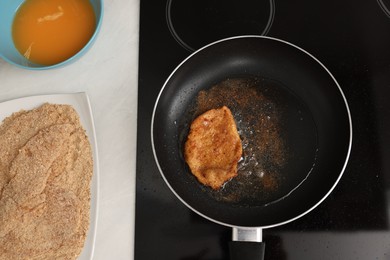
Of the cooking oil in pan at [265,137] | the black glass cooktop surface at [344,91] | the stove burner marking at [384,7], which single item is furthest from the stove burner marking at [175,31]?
the stove burner marking at [384,7]

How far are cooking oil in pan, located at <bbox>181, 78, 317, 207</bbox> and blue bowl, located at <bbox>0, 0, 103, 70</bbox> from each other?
0.32 meters

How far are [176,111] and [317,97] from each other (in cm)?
37

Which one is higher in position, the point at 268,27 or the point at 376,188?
the point at 268,27

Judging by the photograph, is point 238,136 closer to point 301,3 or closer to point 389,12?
point 301,3

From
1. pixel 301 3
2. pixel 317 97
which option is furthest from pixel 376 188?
pixel 301 3

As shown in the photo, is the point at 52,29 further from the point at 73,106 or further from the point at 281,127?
the point at 281,127

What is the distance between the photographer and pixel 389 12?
1.09 m

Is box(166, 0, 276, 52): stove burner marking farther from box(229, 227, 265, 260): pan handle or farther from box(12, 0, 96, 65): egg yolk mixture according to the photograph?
box(229, 227, 265, 260): pan handle

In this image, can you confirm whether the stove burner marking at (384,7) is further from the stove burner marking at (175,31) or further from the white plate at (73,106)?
the white plate at (73,106)

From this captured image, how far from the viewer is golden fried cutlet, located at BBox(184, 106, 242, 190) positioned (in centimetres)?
100

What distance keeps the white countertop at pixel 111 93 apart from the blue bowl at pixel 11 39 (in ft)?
0.31

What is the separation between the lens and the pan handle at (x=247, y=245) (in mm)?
889

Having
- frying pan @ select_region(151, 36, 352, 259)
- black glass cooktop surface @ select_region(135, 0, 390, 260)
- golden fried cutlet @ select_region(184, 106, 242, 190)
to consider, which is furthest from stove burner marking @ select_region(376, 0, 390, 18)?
golden fried cutlet @ select_region(184, 106, 242, 190)

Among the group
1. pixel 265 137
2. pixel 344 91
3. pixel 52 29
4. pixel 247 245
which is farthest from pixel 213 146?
pixel 52 29
